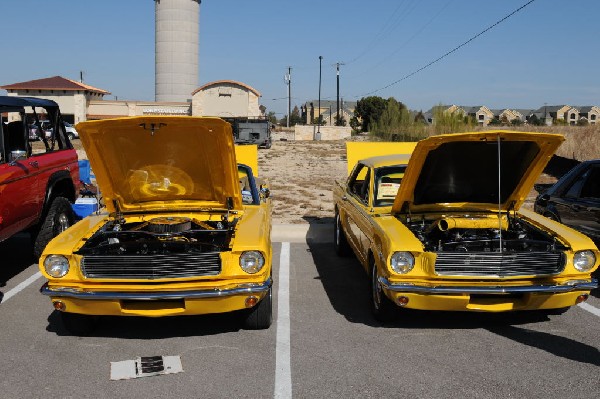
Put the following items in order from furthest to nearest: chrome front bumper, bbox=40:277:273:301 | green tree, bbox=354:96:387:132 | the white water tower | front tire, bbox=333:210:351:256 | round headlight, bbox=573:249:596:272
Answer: green tree, bbox=354:96:387:132, the white water tower, front tire, bbox=333:210:351:256, round headlight, bbox=573:249:596:272, chrome front bumper, bbox=40:277:273:301

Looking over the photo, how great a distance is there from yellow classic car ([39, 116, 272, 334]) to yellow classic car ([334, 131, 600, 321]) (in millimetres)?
1097

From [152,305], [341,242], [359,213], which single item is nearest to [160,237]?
[152,305]

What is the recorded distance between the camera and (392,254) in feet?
15.5

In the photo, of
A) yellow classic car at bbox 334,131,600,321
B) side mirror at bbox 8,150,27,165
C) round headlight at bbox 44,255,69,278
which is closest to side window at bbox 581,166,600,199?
yellow classic car at bbox 334,131,600,321

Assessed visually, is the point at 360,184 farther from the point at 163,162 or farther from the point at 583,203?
the point at 163,162

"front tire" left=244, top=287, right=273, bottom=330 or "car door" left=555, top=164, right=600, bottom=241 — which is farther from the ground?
"car door" left=555, top=164, right=600, bottom=241

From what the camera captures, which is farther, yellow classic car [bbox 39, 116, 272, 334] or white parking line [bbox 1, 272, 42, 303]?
white parking line [bbox 1, 272, 42, 303]

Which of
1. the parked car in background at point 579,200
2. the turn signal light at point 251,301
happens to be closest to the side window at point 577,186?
the parked car in background at point 579,200

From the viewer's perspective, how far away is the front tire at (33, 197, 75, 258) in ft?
23.1

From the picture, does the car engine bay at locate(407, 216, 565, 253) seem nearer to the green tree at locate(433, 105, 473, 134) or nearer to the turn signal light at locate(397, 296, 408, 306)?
the turn signal light at locate(397, 296, 408, 306)

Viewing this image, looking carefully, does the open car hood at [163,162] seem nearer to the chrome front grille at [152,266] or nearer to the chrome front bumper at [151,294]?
the chrome front grille at [152,266]

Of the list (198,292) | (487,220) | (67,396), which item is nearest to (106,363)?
(67,396)

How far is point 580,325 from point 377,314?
1843 mm

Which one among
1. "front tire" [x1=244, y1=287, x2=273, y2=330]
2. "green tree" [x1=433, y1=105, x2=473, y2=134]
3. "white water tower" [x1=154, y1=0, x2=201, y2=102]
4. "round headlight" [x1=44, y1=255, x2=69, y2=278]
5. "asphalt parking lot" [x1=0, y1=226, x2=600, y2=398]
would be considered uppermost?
"white water tower" [x1=154, y1=0, x2=201, y2=102]
